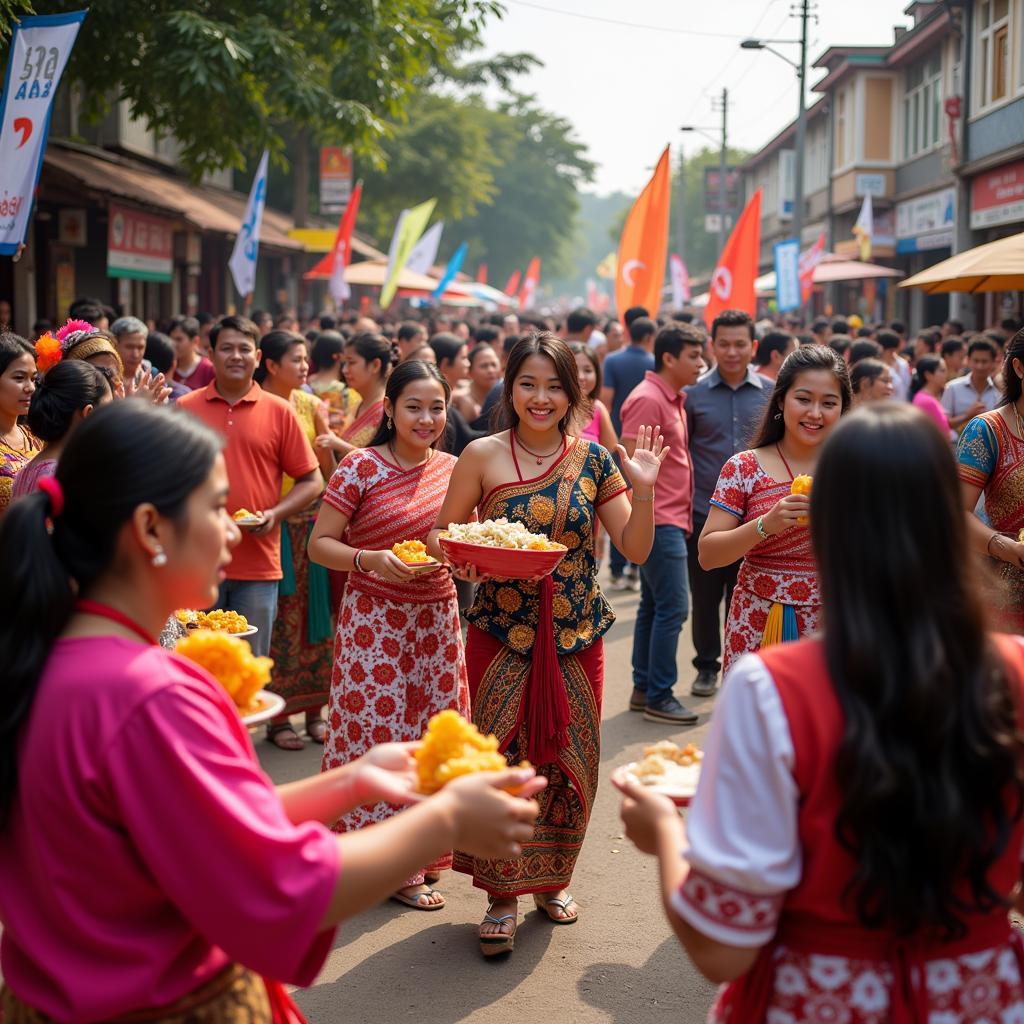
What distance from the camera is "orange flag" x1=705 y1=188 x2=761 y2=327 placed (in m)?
12.4

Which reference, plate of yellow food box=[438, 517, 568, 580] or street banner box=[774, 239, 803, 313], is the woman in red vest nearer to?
plate of yellow food box=[438, 517, 568, 580]

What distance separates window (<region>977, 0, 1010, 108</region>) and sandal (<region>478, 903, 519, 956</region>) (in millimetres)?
21784

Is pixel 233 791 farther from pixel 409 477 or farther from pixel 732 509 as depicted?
pixel 409 477

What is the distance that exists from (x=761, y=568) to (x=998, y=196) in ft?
67.9

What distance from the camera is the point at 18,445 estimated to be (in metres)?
5.36

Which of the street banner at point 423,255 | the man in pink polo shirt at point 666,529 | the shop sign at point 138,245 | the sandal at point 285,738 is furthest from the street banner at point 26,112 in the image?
the street banner at point 423,255

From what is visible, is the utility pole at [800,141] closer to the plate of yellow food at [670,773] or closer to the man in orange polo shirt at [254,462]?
the man in orange polo shirt at [254,462]

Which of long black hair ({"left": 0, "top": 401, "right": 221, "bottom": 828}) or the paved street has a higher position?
long black hair ({"left": 0, "top": 401, "right": 221, "bottom": 828})

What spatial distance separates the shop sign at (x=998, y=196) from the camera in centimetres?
2178

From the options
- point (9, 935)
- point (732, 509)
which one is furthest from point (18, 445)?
point (9, 935)

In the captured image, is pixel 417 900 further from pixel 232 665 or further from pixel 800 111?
pixel 800 111

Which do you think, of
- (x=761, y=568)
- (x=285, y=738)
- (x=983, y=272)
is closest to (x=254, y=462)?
(x=285, y=738)

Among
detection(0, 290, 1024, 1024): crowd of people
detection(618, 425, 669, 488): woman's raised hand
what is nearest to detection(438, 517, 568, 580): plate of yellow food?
detection(618, 425, 669, 488): woman's raised hand

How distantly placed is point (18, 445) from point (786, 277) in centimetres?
1424
